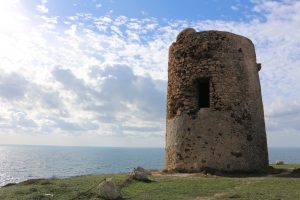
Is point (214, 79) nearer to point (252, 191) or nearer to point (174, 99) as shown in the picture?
point (174, 99)

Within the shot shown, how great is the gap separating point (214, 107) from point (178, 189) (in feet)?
17.8

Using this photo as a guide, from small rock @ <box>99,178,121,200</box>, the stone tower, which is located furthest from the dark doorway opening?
small rock @ <box>99,178,121,200</box>

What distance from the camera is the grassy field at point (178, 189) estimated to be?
1098cm

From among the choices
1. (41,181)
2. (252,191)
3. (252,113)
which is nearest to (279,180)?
(252,191)

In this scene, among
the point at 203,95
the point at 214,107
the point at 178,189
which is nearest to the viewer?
the point at 178,189

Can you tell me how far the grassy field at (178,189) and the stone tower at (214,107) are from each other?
251 centimetres

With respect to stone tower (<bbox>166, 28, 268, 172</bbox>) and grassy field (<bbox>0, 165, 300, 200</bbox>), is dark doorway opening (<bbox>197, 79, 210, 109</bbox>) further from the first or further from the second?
grassy field (<bbox>0, 165, 300, 200</bbox>)

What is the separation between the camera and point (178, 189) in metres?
12.0

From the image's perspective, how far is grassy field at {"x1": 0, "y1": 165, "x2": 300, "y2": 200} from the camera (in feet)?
36.0

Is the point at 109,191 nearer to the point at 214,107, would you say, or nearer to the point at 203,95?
the point at 214,107

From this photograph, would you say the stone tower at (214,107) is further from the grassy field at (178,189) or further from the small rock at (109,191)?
the small rock at (109,191)

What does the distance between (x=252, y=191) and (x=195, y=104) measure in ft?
20.2

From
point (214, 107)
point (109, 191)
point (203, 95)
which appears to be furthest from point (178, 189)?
point (203, 95)

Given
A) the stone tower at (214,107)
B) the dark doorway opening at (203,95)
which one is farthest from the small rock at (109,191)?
the dark doorway opening at (203,95)
